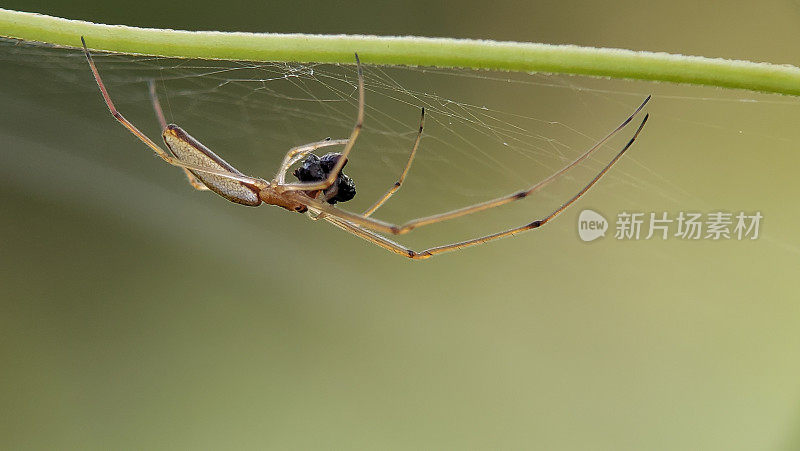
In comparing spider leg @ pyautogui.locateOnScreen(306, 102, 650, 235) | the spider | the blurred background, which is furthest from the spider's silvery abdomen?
the blurred background

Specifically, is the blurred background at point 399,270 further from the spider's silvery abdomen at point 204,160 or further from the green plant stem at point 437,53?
the green plant stem at point 437,53

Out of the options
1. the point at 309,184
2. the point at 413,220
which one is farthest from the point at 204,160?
the point at 413,220

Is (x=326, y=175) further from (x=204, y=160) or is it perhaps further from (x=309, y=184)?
(x=204, y=160)

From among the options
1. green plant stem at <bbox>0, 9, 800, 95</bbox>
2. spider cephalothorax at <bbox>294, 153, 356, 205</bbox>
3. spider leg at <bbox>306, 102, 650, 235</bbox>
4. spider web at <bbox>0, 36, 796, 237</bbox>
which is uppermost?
spider web at <bbox>0, 36, 796, 237</bbox>

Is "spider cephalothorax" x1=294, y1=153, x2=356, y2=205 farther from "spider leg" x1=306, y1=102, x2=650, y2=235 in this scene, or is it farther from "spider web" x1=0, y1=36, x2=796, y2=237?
"spider web" x1=0, y1=36, x2=796, y2=237

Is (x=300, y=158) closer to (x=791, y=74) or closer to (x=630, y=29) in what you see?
(x=791, y=74)

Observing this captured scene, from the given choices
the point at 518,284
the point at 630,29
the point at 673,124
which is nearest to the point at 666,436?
the point at 518,284
